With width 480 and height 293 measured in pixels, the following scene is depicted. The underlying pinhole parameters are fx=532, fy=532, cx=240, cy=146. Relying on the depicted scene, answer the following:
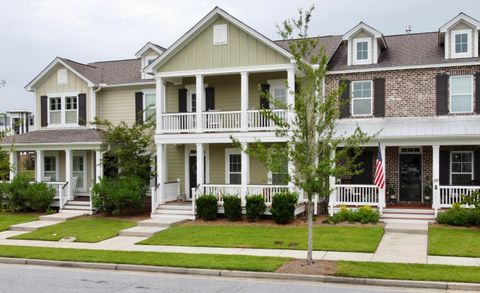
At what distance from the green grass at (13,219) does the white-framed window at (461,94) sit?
17834 millimetres

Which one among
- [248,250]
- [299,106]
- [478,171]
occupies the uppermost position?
[299,106]

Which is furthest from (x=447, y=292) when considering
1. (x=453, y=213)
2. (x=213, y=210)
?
(x=213, y=210)

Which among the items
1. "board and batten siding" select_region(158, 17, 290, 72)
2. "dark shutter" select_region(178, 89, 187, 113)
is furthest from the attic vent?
"dark shutter" select_region(178, 89, 187, 113)

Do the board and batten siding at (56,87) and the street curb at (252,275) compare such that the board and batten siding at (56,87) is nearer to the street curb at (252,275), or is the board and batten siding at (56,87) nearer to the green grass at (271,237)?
the green grass at (271,237)

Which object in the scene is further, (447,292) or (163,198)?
(163,198)

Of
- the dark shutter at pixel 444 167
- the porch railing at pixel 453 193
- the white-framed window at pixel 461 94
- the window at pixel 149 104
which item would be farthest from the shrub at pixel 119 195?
the white-framed window at pixel 461 94

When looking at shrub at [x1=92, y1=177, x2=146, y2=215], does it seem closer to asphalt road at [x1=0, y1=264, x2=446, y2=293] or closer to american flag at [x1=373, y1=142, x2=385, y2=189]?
asphalt road at [x1=0, y1=264, x2=446, y2=293]

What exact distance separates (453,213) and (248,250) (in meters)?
7.84

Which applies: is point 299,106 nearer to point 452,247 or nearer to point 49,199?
point 452,247

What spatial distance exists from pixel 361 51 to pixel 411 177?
566cm

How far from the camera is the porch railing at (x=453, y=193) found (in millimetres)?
19078

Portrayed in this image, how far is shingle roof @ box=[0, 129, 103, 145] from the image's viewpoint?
24.1 metres

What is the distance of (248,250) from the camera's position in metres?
14.9

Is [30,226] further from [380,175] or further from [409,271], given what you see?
[409,271]
